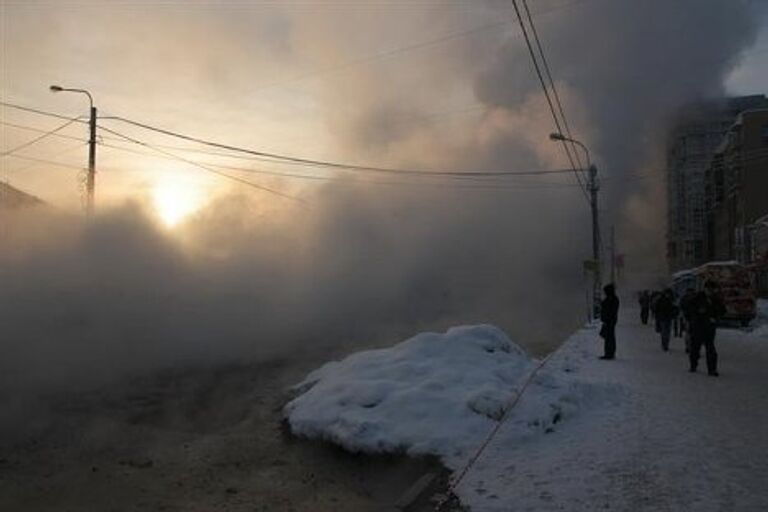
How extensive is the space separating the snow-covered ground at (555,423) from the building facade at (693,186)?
69564 mm

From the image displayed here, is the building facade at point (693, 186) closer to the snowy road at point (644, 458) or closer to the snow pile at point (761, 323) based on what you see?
the snow pile at point (761, 323)

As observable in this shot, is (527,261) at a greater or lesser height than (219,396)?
greater

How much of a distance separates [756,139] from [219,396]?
176 feet

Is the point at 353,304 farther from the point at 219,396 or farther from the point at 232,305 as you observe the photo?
the point at 219,396

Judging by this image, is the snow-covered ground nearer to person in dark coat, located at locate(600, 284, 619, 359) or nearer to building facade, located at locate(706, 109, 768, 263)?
person in dark coat, located at locate(600, 284, 619, 359)

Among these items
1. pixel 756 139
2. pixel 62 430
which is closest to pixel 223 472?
pixel 62 430

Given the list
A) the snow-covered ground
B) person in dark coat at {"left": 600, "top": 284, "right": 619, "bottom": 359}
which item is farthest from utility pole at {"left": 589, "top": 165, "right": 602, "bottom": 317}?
the snow-covered ground

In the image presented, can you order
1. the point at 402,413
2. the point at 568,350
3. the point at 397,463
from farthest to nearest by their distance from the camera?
the point at 568,350, the point at 402,413, the point at 397,463

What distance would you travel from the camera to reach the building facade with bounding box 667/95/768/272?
7925 cm

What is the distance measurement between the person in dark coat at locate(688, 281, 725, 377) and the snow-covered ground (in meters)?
0.27

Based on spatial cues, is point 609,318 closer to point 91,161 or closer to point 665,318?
point 665,318

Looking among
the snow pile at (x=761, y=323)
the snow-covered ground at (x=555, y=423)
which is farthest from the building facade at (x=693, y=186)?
the snow-covered ground at (x=555, y=423)

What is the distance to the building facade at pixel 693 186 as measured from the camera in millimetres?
79250

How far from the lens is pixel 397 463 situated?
7.46 m
